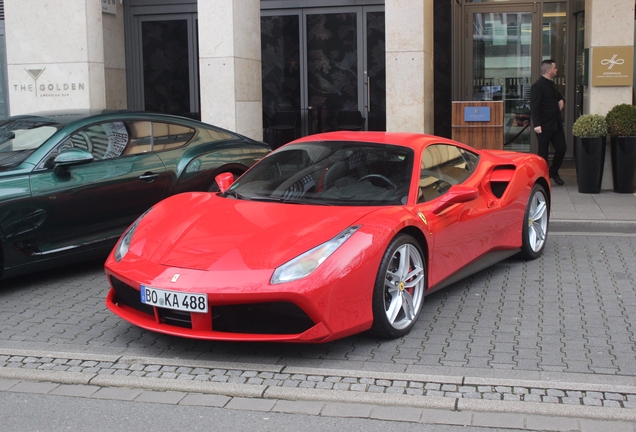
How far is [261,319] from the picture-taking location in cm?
499

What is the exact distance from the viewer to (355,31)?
16.4 m

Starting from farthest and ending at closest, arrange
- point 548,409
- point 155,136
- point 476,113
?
point 476,113 < point 155,136 < point 548,409

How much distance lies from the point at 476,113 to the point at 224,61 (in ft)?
12.8

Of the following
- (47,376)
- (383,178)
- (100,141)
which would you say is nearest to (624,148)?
(383,178)

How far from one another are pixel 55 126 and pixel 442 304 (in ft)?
12.4

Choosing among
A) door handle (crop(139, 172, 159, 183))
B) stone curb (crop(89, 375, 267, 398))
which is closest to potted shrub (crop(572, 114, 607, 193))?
door handle (crop(139, 172, 159, 183))

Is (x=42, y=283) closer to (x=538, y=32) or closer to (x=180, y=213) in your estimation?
(x=180, y=213)

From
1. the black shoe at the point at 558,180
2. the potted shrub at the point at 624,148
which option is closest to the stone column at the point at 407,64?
the black shoe at the point at 558,180

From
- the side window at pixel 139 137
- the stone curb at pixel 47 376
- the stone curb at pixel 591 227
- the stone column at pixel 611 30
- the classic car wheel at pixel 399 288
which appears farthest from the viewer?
the stone column at pixel 611 30

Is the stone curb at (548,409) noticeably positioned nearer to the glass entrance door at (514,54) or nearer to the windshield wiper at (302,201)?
the windshield wiper at (302,201)

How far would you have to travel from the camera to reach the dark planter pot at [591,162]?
11703 mm

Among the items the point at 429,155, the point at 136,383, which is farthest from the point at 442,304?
the point at 136,383

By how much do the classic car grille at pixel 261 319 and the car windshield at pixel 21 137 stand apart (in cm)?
302

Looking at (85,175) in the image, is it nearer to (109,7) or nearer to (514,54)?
(109,7)
